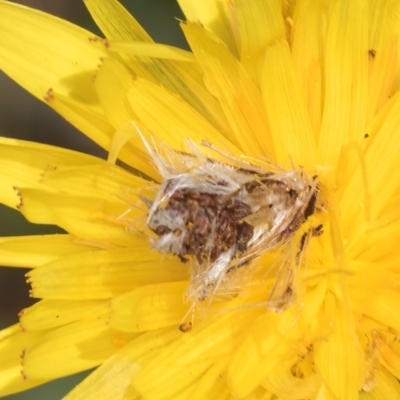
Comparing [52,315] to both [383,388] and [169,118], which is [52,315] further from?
[383,388]

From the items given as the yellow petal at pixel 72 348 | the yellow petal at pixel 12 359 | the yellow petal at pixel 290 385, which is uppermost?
the yellow petal at pixel 290 385

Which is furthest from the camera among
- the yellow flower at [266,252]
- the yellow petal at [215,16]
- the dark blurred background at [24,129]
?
the dark blurred background at [24,129]

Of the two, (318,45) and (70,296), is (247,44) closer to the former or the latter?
(318,45)

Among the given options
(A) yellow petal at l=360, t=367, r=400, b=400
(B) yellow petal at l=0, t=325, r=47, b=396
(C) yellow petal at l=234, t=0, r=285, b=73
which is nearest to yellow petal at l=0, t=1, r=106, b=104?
(C) yellow petal at l=234, t=0, r=285, b=73

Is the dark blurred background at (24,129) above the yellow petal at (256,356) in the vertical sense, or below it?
below

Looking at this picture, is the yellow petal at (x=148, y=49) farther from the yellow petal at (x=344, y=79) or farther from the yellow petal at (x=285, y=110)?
the yellow petal at (x=344, y=79)

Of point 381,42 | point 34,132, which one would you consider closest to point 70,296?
point 381,42

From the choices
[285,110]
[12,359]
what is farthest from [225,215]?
[12,359]

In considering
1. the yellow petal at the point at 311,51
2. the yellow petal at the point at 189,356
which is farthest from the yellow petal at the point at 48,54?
the yellow petal at the point at 189,356
